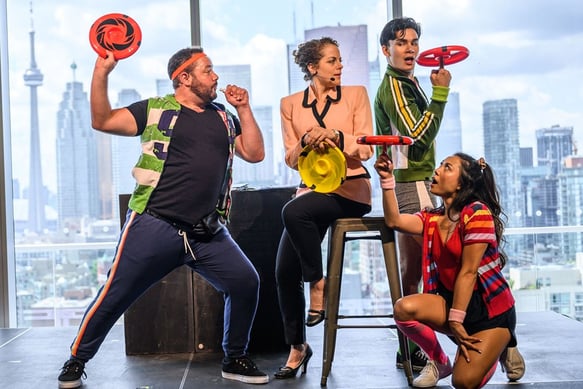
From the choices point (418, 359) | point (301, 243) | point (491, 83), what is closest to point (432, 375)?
point (418, 359)

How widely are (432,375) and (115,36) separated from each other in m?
1.81

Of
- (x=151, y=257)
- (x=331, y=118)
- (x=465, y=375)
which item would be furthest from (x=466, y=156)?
(x=151, y=257)

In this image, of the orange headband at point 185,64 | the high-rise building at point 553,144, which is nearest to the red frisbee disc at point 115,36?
the orange headband at point 185,64

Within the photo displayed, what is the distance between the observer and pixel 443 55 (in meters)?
3.52

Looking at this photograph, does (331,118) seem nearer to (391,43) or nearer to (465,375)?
(391,43)

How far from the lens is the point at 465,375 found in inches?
122

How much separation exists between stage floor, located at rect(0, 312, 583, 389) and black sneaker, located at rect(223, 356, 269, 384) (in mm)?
34

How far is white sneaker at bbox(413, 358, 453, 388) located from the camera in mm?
3373

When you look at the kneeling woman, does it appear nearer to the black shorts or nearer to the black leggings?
the black shorts

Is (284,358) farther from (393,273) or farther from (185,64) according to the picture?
(185,64)

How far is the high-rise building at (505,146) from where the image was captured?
5.43 meters

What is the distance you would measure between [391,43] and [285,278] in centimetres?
108

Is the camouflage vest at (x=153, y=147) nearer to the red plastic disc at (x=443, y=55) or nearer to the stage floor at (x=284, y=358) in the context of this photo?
the stage floor at (x=284, y=358)

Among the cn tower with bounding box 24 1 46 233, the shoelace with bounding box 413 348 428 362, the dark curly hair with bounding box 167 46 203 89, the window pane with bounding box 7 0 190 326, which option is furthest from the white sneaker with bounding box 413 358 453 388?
the cn tower with bounding box 24 1 46 233
